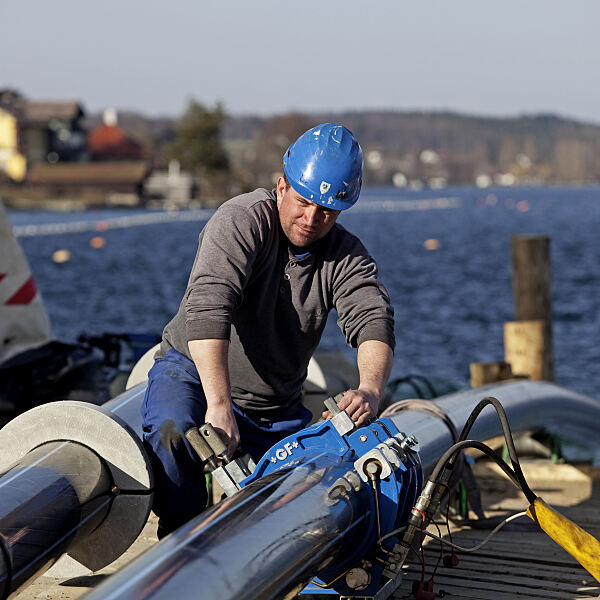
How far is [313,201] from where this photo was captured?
4711 mm

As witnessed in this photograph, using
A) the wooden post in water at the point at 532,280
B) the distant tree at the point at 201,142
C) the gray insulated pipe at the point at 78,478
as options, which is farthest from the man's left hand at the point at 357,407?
the distant tree at the point at 201,142

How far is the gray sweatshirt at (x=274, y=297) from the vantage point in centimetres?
471

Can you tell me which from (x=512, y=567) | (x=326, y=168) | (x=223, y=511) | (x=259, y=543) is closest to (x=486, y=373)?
(x=512, y=567)

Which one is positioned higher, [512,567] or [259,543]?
[259,543]

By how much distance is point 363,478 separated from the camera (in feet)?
13.7

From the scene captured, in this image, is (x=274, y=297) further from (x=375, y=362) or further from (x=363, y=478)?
(x=363, y=478)

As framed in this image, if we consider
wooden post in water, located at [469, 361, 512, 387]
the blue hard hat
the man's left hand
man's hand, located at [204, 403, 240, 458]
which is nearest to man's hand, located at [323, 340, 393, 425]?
the man's left hand

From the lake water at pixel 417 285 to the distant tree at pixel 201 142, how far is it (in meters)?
40.9

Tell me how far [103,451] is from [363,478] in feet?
3.56

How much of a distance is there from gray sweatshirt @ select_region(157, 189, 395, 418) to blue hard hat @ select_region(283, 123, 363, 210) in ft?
0.78

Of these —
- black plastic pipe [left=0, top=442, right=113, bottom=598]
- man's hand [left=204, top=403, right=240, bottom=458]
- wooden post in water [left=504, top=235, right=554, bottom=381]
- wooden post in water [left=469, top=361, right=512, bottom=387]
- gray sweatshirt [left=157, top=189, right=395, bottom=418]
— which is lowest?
wooden post in water [left=469, top=361, right=512, bottom=387]

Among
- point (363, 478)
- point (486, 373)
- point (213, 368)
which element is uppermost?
point (213, 368)

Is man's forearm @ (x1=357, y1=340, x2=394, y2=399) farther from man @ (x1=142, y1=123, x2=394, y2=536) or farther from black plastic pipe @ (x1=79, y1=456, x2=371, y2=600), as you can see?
black plastic pipe @ (x1=79, y1=456, x2=371, y2=600)

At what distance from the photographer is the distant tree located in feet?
449
